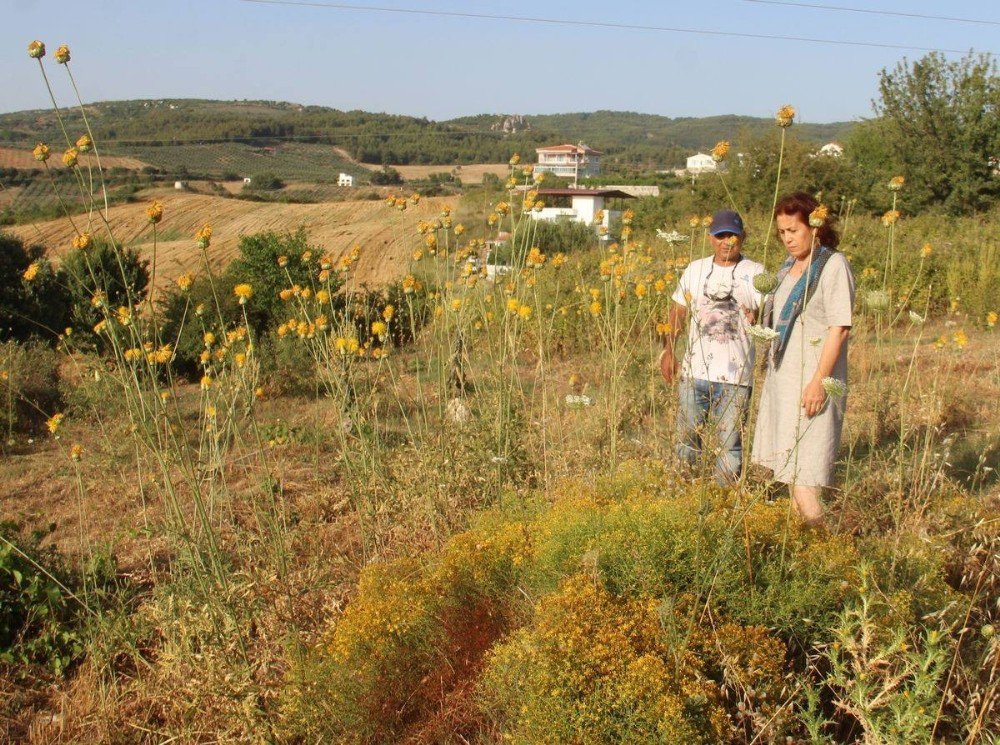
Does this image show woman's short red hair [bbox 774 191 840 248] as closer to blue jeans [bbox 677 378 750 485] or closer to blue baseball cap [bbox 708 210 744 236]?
blue baseball cap [bbox 708 210 744 236]

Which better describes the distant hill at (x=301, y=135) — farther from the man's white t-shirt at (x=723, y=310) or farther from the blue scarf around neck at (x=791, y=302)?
the blue scarf around neck at (x=791, y=302)

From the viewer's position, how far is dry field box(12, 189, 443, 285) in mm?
27859

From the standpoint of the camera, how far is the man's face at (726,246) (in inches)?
139

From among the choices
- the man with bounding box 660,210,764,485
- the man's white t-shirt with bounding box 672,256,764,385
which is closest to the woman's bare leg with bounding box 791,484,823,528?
the man with bounding box 660,210,764,485

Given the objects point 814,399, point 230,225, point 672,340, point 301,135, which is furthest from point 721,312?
point 301,135

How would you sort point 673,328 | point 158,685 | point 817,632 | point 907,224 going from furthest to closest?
point 907,224, point 673,328, point 158,685, point 817,632

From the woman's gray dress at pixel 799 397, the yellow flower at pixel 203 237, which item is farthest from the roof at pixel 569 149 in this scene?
the yellow flower at pixel 203 237

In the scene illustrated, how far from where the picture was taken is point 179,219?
3884 centimetres

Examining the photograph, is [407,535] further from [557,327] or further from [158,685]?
[557,327]

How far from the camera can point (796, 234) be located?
3.12 metres

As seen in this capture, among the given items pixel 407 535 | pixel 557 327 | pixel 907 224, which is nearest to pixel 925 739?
pixel 407 535

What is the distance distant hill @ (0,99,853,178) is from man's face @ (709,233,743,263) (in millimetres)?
36259

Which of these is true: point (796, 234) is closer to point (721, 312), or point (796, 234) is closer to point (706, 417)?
point (721, 312)

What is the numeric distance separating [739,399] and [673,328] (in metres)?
0.59
